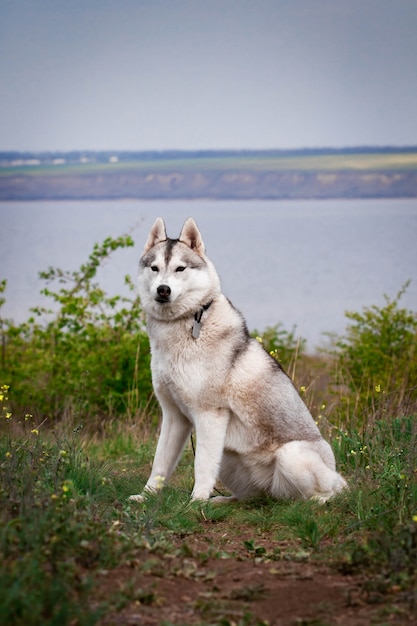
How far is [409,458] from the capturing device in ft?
19.0

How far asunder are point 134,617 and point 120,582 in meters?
0.35

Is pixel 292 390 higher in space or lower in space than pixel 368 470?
higher

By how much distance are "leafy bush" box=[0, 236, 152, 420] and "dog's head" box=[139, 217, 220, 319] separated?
350 cm

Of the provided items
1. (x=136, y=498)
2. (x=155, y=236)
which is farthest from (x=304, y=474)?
(x=155, y=236)

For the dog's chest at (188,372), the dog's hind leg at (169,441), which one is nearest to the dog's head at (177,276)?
the dog's chest at (188,372)

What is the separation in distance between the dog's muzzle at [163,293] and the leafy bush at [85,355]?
12.3 feet

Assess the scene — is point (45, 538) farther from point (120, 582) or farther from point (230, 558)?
point (230, 558)

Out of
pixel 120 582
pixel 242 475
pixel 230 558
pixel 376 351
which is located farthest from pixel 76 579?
pixel 376 351

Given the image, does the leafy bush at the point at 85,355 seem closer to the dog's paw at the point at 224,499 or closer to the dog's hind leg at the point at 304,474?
the dog's paw at the point at 224,499

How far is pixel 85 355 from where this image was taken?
10.2 m

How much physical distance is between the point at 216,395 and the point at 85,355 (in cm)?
462

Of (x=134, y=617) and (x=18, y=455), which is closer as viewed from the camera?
(x=134, y=617)

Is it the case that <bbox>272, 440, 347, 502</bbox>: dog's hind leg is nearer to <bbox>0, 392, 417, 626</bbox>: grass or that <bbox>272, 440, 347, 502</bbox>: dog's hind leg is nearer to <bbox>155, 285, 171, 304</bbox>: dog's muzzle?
<bbox>0, 392, 417, 626</bbox>: grass

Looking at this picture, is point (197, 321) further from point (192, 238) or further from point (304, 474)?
point (304, 474)
